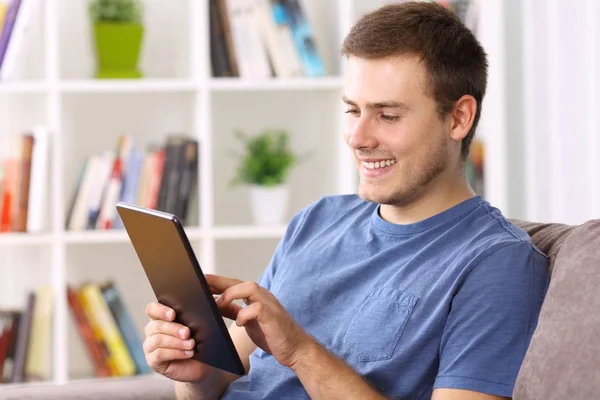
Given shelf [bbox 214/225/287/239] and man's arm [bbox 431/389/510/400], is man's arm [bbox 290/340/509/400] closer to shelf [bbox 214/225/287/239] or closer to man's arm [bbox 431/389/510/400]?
man's arm [bbox 431/389/510/400]

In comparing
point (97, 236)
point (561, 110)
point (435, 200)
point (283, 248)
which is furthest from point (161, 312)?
point (561, 110)

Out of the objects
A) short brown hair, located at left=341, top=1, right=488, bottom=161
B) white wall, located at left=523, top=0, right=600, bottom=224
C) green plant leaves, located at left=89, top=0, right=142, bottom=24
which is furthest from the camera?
green plant leaves, located at left=89, top=0, right=142, bottom=24

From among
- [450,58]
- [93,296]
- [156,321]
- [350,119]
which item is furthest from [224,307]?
[93,296]

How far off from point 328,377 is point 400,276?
0.22 meters

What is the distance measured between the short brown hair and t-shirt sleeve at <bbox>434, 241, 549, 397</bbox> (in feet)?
1.05

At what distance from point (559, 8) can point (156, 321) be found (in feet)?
6.48

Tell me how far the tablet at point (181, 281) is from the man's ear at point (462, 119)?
524 mm

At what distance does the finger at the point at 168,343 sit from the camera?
59.1 inches

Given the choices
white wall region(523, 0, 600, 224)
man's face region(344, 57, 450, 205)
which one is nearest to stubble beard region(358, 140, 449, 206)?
man's face region(344, 57, 450, 205)

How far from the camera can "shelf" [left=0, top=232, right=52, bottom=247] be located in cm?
288

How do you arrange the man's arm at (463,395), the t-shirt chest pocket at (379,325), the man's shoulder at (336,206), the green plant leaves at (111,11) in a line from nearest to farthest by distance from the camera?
the man's arm at (463,395)
the t-shirt chest pocket at (379,325)
the man's shoulder at (336,206)
the green plant leaves at (111,11)

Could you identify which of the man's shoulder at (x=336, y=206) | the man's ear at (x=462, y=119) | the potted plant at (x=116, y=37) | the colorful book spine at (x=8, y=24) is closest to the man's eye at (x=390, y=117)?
the man's ear at (x=462, y=119)

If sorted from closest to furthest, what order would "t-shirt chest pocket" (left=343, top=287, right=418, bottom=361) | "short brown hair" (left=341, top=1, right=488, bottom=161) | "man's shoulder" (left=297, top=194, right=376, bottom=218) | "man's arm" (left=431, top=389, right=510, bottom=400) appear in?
"man's arm" (left=431, top=389, right=510, bottom=400) → "t-shirt chest pocket" (left=343, top=287, right=418, bottom=361) → "short brown hair" (left=341, top=1, right=488, bottom=161) → "man's shoulder" (left=297, top=194, right=376, bottom=218)

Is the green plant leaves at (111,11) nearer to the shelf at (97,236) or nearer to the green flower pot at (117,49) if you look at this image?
the green flower pot at (117,49)
